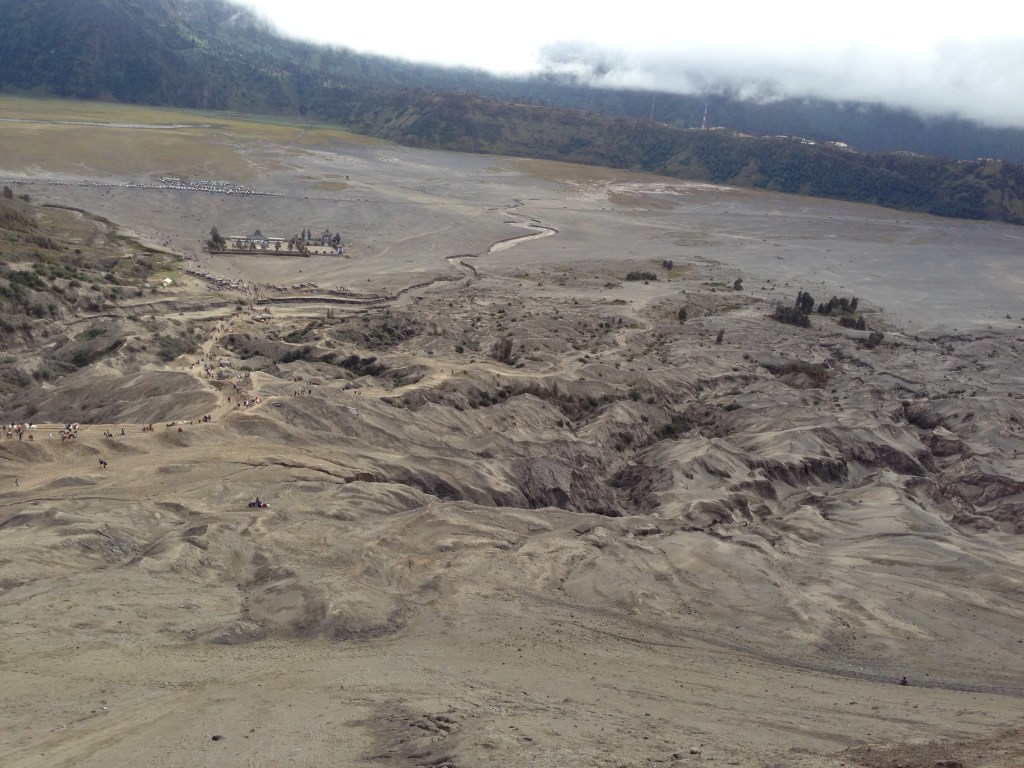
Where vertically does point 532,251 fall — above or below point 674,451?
above

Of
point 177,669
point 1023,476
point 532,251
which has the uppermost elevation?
point 532,251

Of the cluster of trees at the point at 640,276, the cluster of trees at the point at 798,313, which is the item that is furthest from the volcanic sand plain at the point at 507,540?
the cluster of trees at the point at 640,276

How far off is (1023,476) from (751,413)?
15.8 m

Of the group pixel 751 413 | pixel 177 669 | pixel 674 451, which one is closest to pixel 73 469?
pixel 177 669

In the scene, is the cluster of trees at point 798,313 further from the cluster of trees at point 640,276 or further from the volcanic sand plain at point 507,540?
the cluster of trees at point 640,276

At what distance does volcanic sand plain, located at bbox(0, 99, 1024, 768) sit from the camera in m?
23.1

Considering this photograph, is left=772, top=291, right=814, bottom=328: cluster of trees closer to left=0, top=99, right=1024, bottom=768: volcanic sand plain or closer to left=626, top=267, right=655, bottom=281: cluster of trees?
left=0, top=99, right=1024, bottom=768: volcanic sand plain

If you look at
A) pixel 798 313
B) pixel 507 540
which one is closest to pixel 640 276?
pixel 798 313

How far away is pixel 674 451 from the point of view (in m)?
49.2

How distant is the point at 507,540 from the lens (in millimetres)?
37844

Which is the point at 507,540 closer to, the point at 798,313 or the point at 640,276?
the point at 798,313

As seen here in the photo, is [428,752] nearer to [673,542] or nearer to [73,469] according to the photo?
[673,542]

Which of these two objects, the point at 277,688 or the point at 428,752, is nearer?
the point at 428,752

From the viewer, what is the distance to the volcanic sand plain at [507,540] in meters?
23.1
